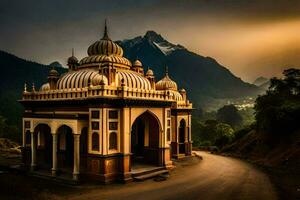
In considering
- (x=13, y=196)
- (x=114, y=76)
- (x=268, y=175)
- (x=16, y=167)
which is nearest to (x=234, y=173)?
(x=268, y=175)

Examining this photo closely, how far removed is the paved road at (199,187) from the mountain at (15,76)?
86.7 meters

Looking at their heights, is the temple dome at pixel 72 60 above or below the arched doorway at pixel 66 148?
above

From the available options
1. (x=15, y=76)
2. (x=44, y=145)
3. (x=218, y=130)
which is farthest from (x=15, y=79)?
(x=44, y=145)

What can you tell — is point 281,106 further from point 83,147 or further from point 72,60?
point 72,60

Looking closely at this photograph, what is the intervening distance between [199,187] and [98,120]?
9300 mm

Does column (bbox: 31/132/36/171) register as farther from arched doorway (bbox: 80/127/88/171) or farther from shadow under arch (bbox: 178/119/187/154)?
shadow under arch (bbox: 178/119/187/154)

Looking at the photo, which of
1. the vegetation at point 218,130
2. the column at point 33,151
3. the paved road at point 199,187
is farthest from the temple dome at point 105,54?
the vegetation at point 218,130

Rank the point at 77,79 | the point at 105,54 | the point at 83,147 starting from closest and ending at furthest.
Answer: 1. the point at 83,147
2. the point at 77,79
3. the point at 105,54

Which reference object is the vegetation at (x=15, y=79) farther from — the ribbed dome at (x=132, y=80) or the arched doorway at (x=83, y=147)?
the ribbed dome at (x=132, y=80)

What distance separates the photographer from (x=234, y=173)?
2773cm

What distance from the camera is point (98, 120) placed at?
23312 millimetres

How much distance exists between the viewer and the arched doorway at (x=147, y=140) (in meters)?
28.9

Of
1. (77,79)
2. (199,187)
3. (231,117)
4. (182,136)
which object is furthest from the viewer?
(231,117)

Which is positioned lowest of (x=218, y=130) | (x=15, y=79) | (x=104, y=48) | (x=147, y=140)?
(x=218, y=130)
